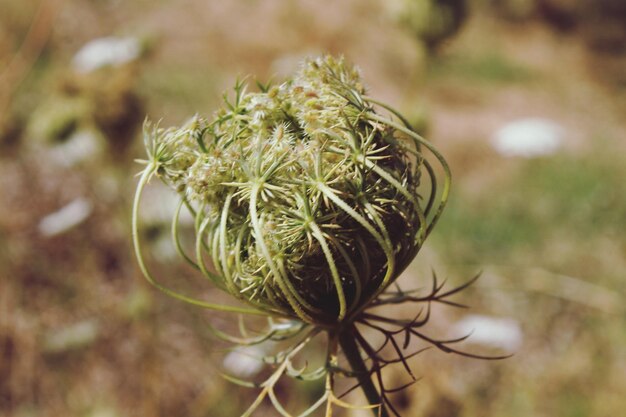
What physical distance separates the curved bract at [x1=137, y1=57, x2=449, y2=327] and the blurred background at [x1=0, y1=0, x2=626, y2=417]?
0.77 m

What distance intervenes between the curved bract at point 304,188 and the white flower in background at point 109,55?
2.42 m

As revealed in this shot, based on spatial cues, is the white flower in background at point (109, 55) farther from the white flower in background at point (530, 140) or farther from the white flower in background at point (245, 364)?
the white flower in background at point (530, 140)

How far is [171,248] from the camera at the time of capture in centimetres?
421

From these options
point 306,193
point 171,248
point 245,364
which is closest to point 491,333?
point 245,364

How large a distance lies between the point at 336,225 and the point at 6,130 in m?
4.28

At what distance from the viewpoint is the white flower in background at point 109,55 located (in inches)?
156

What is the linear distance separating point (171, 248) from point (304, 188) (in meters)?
2.86

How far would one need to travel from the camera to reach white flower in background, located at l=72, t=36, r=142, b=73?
395 cm

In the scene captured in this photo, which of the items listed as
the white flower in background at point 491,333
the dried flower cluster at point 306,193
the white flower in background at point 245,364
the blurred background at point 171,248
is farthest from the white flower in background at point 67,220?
the dried flower cluster at point 306,193

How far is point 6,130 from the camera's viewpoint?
5129mm

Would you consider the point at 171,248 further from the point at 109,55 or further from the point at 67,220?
the point at 109,55

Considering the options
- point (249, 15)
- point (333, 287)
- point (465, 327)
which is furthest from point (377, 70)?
point (333, 287)

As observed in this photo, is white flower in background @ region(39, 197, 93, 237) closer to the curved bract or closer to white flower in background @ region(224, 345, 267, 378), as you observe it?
white flower in background @ region(224, 345, 267, 378)

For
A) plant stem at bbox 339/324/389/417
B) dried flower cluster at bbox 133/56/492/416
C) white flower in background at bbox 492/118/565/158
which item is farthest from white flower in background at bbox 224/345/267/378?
white flower in background at bbox 492/118/565/158
